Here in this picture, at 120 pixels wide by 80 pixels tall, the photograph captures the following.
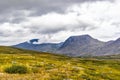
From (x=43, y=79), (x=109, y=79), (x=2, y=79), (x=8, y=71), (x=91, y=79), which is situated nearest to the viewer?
(x=2, y=79)

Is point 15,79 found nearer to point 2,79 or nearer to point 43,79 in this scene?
point 2,79

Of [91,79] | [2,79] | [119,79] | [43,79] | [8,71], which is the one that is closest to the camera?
[2,79]

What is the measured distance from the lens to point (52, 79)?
25.0m

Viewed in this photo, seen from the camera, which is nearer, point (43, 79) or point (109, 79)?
point (43, 79)

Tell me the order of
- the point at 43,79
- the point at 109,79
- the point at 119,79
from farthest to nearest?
the point at 119,79, the point at 109,79, the point at 43,79

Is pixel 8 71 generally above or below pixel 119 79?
above

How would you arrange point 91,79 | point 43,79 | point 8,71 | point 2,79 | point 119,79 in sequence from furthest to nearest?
point 119,79
point 91,79
point 8,71
point 43,79
point 2,79

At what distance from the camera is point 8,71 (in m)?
27.3

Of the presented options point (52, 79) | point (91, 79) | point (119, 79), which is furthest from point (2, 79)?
point (119, 79)

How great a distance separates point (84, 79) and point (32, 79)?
7.00 m

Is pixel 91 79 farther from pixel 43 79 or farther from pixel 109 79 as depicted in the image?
pixel 43 79

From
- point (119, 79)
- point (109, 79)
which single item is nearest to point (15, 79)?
point (109, 79)

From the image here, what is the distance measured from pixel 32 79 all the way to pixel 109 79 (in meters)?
13.8

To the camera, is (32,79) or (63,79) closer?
(32,79)
